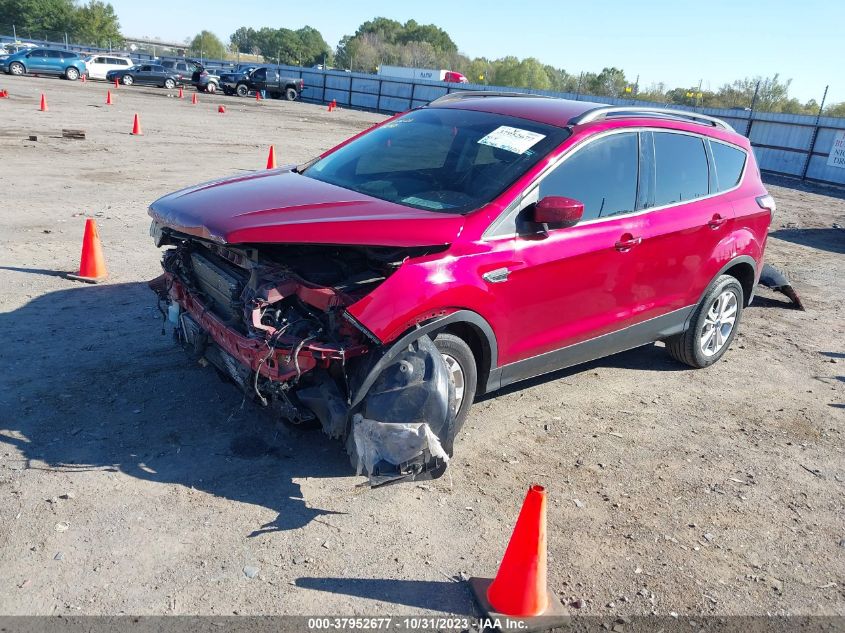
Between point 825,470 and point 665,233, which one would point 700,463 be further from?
point 665,233

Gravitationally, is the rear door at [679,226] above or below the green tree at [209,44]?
below

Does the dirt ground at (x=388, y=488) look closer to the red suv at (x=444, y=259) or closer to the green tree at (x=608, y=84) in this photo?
the red suv at (x=444, y=259)

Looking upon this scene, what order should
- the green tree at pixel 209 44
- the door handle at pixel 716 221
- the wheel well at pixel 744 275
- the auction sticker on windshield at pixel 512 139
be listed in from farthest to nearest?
the green tree at pixel 209 44 → the wheel well at pixel 744 275 → the door handle at pixel 716 221 → the auction sticker on windshield at pixel 512 139

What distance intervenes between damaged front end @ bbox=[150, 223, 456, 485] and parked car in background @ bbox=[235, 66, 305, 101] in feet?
136

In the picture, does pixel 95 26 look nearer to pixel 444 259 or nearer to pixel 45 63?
pixel 45 63

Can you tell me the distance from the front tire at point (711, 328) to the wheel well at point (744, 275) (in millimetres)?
Result: 95

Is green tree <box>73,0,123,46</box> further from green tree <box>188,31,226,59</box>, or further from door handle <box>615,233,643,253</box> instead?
door handle <box>615,233,643,253</box>

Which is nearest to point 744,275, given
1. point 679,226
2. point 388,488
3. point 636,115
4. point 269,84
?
point 679,226

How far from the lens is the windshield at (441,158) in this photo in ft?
15.3

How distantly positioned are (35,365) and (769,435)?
5291 mm

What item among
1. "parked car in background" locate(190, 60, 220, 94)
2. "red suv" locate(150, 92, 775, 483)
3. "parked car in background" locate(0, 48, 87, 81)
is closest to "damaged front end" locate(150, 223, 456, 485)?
"red suv" locate(150, 92, 775, 483)

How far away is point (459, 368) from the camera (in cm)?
448

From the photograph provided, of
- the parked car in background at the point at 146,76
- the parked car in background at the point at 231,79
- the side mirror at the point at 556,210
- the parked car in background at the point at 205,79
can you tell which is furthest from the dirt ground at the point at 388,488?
the parked car in background at the point at 146,76

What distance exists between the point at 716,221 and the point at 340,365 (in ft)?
11.3
